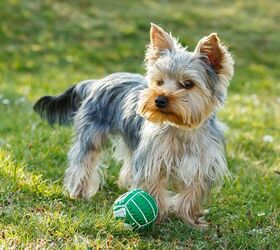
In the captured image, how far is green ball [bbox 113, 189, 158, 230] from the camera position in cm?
514

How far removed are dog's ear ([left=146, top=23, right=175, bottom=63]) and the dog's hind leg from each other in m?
1.11

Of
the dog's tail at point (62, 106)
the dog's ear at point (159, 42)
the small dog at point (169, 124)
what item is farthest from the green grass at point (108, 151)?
the dog's ear at point (159, 42)

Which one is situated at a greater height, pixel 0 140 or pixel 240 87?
pixel 0 140

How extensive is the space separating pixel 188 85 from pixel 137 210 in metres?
1.16

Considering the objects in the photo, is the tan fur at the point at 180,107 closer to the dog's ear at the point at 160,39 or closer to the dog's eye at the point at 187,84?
the dog's eye at the point at 187,84

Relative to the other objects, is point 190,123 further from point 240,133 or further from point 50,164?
point 240,133

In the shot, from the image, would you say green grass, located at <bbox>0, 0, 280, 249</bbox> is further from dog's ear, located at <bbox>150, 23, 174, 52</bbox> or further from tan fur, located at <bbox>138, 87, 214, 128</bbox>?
dog's ear, located at <bbox>150, 23, 174, 52</bbox>

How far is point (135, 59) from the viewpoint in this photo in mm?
15906

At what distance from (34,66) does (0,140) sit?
6876 mm

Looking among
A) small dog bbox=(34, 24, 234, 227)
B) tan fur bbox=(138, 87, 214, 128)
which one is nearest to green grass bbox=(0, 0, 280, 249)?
small dog bbox=(34, 24, 234, 227)

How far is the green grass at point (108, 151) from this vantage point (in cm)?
509

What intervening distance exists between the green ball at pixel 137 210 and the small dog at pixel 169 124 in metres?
0.33

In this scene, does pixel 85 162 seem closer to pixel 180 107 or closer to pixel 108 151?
pixel 108 151

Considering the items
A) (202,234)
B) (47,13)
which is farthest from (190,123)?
(47,13)
